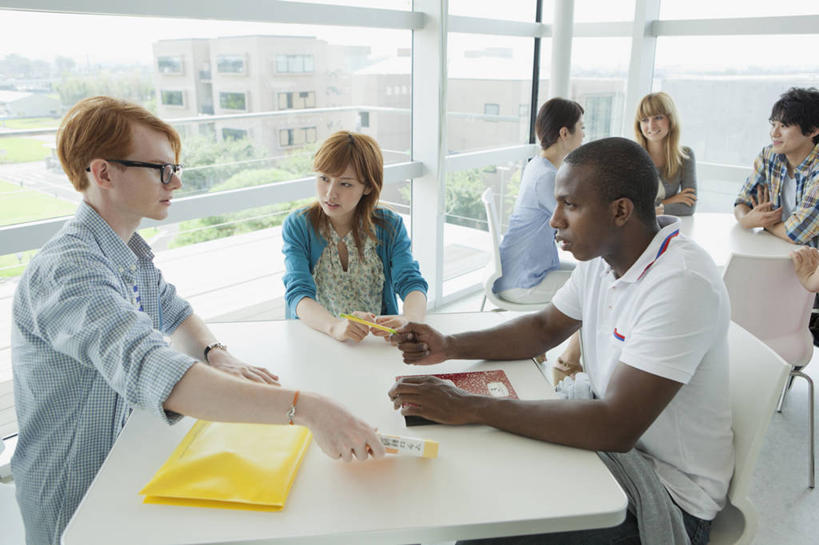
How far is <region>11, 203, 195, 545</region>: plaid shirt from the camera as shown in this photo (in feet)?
3.73

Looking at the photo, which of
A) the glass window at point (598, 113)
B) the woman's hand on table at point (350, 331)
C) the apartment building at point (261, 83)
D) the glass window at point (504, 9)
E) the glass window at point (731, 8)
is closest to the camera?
the woman's hand on table at point (350, 331)

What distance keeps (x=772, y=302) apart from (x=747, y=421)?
1166 millimetres

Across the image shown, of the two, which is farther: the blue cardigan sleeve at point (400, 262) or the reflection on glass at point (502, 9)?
the reflection on glass at point (502, 9)

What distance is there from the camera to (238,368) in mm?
1444

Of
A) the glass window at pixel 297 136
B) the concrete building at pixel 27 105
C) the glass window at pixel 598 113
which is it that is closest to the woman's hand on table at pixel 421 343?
the concrete building at pixel 27 105

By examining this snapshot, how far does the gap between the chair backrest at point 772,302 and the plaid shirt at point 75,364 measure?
199 centimetres

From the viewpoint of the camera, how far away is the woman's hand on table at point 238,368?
1417mm

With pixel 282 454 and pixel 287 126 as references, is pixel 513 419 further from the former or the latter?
pixel 287 126

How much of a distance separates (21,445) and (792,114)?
3.19 m

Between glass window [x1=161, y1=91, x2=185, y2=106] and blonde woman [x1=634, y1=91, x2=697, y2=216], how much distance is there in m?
2.53

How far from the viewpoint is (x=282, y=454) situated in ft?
3.75

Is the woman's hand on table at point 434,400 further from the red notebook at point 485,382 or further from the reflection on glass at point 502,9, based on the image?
the reflection on glass at point 502,9

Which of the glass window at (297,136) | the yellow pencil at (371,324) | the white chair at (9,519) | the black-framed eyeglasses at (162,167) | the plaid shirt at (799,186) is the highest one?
the black-framed eyeglasses at (162,167)

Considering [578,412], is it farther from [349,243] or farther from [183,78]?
[183,78]
